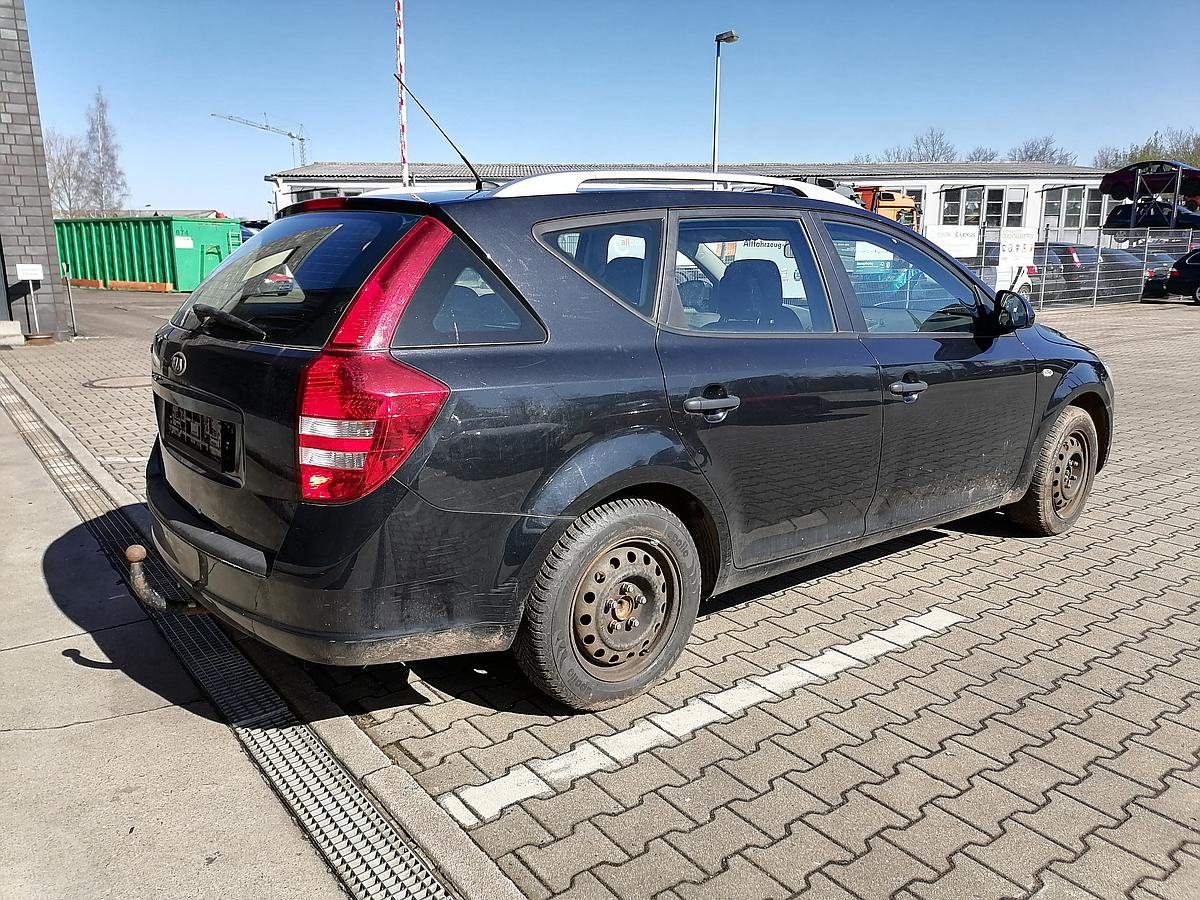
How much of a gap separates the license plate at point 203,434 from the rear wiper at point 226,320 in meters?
0.30

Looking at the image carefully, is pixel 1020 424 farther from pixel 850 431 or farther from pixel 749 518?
pixel 749 518

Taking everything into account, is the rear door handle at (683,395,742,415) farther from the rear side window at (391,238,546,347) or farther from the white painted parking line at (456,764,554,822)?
the white painted parking line at (456,764,554,822)

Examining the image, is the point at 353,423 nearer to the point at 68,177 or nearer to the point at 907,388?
the point at 907,388

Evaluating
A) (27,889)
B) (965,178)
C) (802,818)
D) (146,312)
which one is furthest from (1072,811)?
(965,178)

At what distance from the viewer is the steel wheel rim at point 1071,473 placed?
5.35 m

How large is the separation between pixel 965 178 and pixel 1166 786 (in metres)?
46.8

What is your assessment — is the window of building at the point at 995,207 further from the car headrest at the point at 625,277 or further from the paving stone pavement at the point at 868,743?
the car headrest at the point at 625,277

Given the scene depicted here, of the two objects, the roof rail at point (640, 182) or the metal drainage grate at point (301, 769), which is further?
the roof rail at point (640, 182)

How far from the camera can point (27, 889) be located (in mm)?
2504

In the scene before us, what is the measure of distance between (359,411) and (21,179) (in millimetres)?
14580

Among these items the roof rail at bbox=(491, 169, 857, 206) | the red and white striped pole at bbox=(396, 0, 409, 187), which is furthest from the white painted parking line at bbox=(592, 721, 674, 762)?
the red and white striped pole at bbox=(396, 0, 409, 187)

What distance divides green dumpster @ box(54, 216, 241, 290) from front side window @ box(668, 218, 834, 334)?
85.3 feet

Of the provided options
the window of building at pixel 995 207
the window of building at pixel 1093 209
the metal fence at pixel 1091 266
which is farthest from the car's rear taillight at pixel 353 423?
the window of building at pixel 1093 209

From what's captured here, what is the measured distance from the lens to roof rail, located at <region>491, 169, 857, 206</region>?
3346mm
